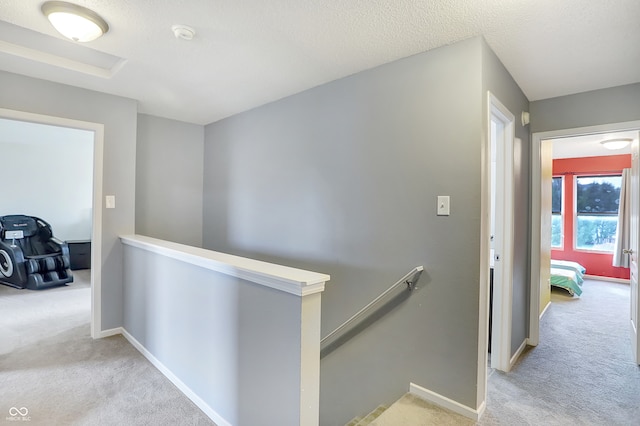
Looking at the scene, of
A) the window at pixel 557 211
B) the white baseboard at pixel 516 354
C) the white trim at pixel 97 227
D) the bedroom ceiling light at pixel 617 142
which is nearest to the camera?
the white baseboard at pixel 516 354

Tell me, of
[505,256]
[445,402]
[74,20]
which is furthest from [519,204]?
[74,20]

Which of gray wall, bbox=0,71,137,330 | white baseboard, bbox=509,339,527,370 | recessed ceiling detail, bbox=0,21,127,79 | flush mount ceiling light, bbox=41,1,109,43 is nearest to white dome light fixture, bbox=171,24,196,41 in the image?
flush mount ceiling light, bbox=41,1,109,43

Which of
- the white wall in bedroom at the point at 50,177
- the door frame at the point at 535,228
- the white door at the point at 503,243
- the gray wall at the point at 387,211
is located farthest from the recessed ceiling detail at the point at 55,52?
the door frame at the point at 535,228

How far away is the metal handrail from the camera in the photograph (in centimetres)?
210

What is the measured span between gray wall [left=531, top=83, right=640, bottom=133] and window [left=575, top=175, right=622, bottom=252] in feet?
14.6

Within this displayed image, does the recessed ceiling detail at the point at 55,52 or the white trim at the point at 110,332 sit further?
the white trim at the point at 110,332

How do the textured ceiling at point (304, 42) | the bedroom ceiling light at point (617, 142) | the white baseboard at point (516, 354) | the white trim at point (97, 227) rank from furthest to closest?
the bedroom ceiling light at point (617, 142) < the white trim at point (97, 227) < the white baseboard at point (516, 354) < the textured ceiling at point (304, 42)

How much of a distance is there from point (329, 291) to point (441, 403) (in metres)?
1.11

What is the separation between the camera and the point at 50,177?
6.04m

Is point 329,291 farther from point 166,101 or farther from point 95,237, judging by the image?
point 166,101

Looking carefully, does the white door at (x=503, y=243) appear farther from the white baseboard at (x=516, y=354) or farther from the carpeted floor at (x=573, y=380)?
the carpeted floor at (x=573, y=380)

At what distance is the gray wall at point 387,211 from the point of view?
1908mm

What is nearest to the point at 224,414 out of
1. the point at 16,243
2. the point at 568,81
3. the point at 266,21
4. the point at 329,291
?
the point at 329,291

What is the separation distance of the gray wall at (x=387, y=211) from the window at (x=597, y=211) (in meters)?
6.07
